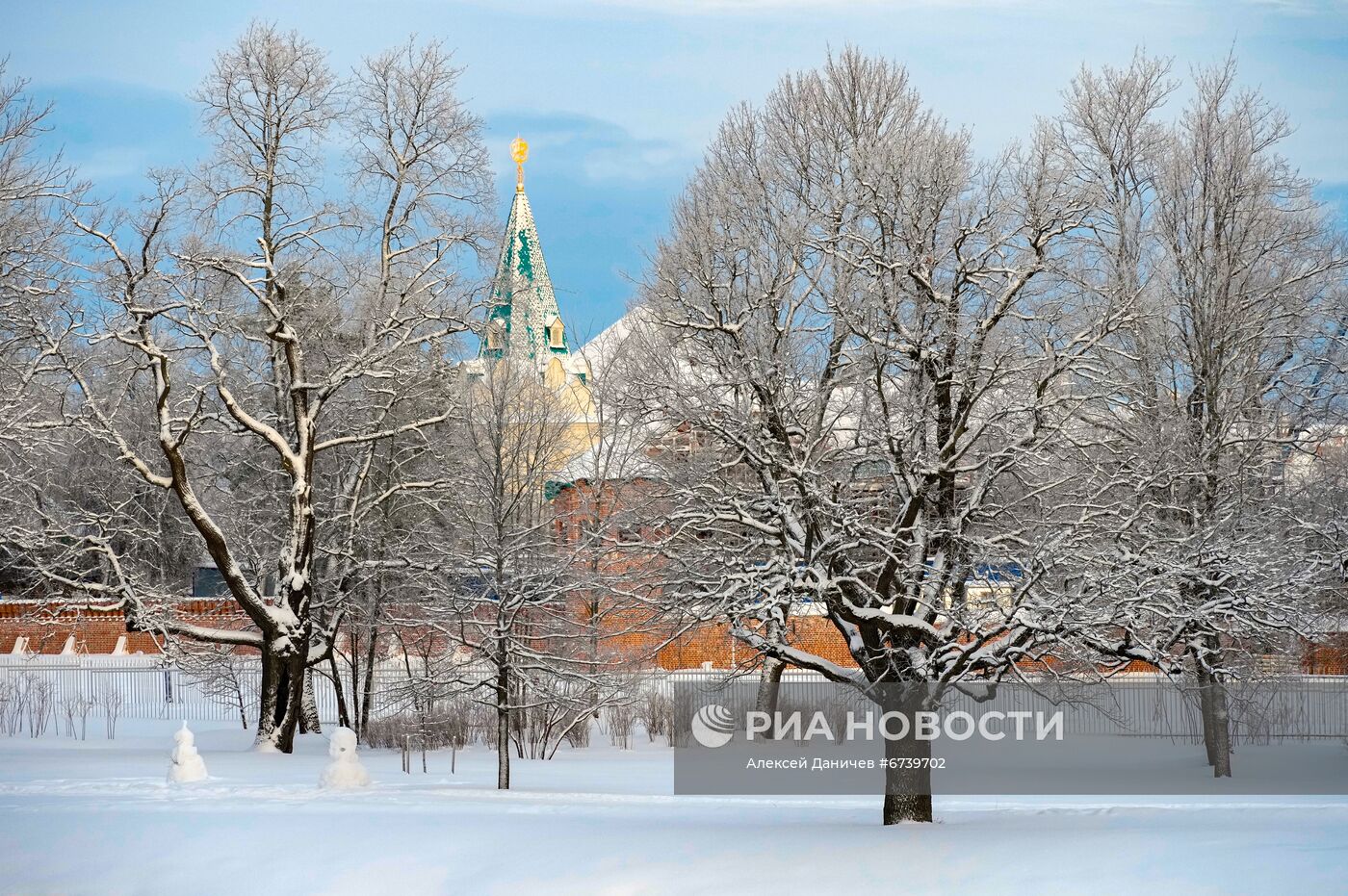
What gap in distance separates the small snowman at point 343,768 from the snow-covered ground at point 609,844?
1.04 feet

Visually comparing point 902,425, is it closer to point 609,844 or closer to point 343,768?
point 609,844

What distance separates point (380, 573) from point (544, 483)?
10.5 feet

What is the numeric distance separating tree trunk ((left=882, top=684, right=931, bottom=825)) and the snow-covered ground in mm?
312

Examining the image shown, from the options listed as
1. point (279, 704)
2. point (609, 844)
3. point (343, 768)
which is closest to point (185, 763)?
point (343, 768)

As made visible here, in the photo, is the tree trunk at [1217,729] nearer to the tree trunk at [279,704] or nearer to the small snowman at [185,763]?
the small snowman at [185,763]

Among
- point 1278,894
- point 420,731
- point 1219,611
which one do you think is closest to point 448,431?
point 420,731

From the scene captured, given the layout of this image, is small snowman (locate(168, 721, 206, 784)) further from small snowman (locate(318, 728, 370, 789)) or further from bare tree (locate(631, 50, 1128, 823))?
bare tree (locate(631, 50, 1128, 823))

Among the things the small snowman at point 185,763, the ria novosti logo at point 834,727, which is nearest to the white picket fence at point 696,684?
the ria novosti logo at point 834,727

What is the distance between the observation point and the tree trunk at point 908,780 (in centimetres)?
1269

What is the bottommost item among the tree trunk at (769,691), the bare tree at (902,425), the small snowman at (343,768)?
the small snowman at (343,768)

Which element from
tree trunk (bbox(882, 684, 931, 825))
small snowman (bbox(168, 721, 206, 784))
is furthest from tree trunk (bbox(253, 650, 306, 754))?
tree trunk (bbox(882, 684, 931, 825))

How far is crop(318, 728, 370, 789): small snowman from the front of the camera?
16047 mm

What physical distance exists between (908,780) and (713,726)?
435 inches

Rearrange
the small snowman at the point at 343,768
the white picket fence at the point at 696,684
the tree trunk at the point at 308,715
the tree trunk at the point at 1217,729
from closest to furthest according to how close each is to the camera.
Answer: the small snowman at the point at 343,768, the tree trunk at the point at 1217,729, the white picket fence at the point at 696,684, the tree trunk at the point at 308,715
